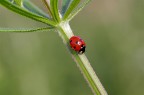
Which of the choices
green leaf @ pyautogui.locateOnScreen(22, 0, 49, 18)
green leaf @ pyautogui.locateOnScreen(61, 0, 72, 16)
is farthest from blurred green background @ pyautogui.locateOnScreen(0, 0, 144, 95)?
green leaf @ pyautogui.locateOnScreen(61, 0, 72, 16)

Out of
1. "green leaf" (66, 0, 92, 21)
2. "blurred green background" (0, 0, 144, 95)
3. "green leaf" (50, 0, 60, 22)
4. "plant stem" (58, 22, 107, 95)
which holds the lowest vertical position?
"blurred green background" (0, 0, 144, 95)

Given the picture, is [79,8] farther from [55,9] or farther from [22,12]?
[22,12]

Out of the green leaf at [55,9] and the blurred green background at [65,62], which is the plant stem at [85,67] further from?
the blurred green background at [65,62]

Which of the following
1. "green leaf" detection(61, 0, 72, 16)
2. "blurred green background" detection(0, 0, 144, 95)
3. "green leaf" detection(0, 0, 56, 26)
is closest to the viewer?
"green leaf" detection(0, 0, 56, 26)

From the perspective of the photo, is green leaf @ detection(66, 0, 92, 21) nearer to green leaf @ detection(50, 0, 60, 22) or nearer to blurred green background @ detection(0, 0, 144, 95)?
green leaf @ detection(50, 0, 60, 22)

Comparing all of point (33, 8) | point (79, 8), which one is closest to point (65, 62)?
point (33, 8)

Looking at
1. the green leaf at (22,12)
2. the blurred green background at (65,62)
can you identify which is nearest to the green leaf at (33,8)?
the green leaf at (22,12)
